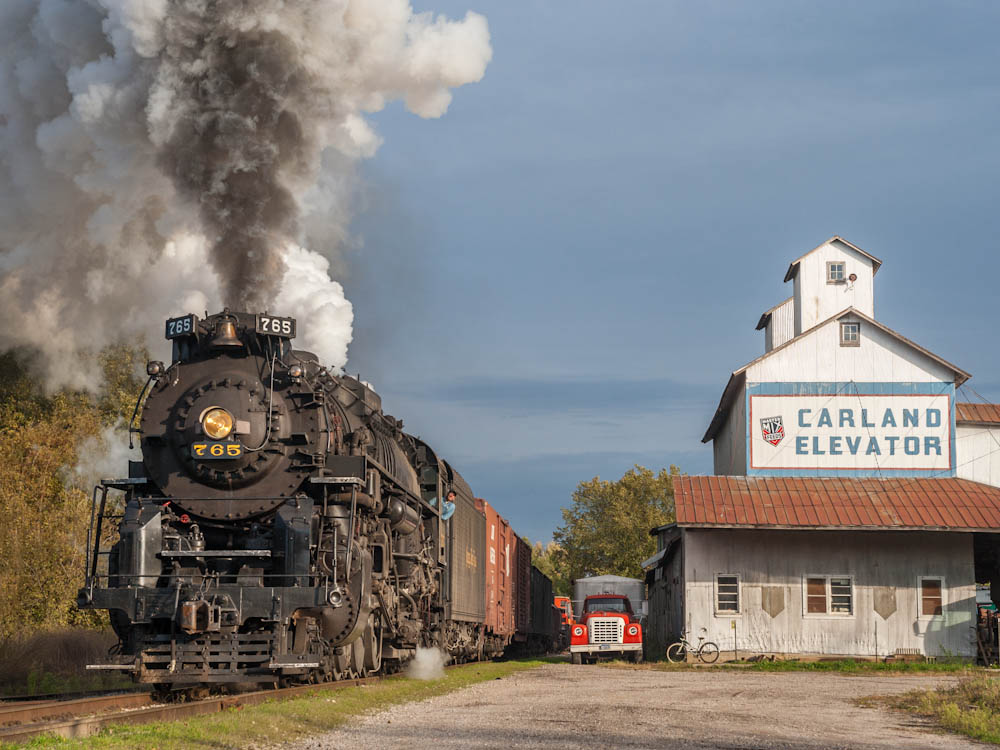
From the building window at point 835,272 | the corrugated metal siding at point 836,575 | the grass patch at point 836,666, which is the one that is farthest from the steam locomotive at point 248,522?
the building window at point 835,272

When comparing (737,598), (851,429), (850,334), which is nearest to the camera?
(737,598)

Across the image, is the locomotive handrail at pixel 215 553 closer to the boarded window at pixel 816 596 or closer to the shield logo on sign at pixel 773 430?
the boarded window at pixel 816 596

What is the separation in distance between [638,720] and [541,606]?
112ft

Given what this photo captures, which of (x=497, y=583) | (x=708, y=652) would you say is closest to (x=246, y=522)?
(x=497, y=583)

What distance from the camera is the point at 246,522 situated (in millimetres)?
13781

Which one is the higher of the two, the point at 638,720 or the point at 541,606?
the point at 638,720

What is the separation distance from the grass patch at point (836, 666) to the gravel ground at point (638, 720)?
6.86 m

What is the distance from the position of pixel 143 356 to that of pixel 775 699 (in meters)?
26.8

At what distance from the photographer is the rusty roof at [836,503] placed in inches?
1089

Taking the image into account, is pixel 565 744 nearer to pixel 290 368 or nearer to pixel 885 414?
pixel 290 368

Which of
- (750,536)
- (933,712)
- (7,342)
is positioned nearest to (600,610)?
(750,536)

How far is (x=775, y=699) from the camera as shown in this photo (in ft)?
52.0

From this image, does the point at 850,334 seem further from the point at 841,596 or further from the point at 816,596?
the point at 816,596

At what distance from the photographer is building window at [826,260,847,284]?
3553 cm
